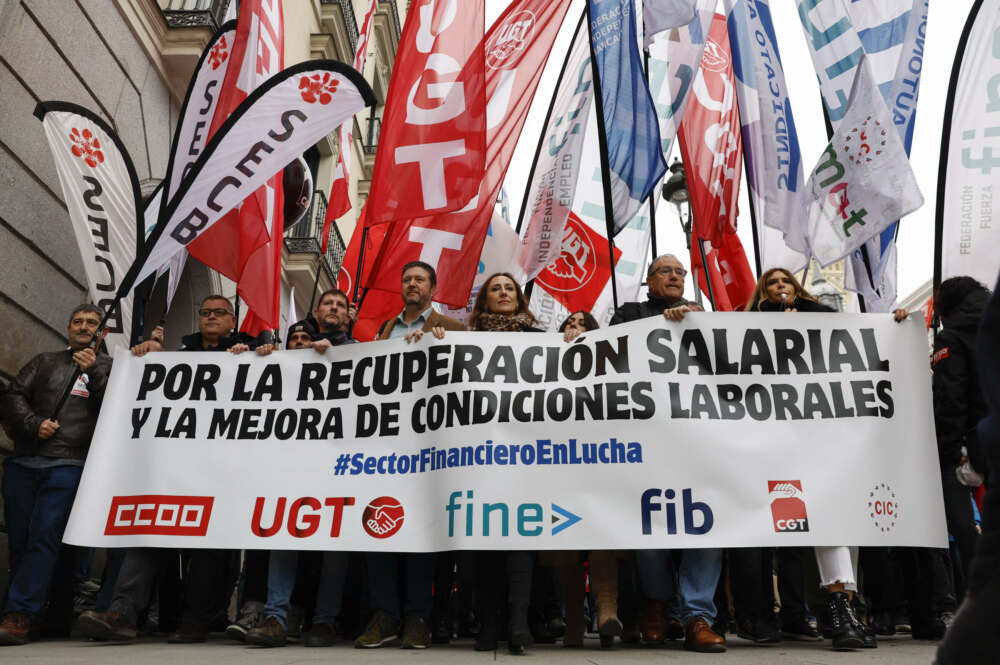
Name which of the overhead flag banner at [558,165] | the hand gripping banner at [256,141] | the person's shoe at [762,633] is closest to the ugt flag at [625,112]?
the overhead flag banner at [558,165]

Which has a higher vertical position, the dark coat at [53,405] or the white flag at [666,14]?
the white flag at [666,14]

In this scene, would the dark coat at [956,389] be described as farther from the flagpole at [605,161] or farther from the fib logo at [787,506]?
the flagpole at [605,161]

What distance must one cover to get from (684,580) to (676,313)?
4.91ft

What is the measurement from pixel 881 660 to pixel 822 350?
1816 millimetres

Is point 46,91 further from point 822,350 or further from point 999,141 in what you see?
point 999,141

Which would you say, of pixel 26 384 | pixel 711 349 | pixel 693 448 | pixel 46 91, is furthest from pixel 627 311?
pixel 46 91

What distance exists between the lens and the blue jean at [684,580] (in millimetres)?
4078

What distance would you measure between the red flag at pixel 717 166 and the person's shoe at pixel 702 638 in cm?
357

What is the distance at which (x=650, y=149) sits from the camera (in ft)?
20.7

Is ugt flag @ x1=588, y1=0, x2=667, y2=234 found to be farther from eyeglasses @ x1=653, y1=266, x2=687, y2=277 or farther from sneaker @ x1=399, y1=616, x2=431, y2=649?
sneaker @ x1=399, y1=616, x2=431, y2=649

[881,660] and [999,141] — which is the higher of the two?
[999,141]

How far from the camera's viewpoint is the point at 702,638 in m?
3.86

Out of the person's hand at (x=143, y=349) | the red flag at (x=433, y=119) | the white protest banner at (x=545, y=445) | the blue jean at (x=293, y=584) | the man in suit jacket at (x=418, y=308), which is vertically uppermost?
the red flag at (x=433, y=119)

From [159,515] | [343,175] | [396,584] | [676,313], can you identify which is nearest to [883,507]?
[676,313]
